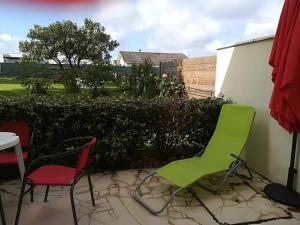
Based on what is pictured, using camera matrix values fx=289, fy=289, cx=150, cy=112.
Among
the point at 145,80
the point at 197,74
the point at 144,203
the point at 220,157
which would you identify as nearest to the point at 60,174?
the point at 144,203

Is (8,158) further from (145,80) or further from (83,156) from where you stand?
(145,80)

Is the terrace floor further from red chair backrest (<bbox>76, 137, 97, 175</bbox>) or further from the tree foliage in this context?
the tree foliage

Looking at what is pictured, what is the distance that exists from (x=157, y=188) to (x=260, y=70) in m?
2.15

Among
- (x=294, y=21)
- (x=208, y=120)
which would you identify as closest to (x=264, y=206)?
(x=208, y=120)

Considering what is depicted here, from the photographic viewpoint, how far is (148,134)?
4.30m

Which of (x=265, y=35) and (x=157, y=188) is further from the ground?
(x=265, y=35)

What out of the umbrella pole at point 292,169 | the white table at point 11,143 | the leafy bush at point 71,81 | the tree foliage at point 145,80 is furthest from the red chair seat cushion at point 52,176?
the leafy bush at point 71,81

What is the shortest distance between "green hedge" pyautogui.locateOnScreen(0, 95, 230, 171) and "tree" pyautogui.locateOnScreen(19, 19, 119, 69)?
20.0 m

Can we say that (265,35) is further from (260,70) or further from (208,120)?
(208,120)

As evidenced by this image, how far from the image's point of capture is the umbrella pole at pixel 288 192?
Result: 323 cm

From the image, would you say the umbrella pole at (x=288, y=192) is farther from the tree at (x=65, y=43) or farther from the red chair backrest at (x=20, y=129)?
A: the tree at (x=65, y=43)

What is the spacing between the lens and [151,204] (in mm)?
3176

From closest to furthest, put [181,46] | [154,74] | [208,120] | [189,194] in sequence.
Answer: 1. [189,194]
2. [208,120]
3. [154,74]
4. [181,46]

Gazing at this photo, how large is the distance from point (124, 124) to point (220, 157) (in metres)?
1.37
